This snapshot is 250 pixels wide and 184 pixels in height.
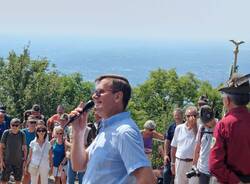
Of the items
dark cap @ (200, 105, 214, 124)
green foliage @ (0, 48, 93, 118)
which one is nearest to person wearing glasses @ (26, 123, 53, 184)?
dark cap @ (200, 105, 214, 124)

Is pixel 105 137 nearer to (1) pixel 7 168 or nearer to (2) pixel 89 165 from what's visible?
(2) pixel 89 165

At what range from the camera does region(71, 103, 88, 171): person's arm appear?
12.4ft

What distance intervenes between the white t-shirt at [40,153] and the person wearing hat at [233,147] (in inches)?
196

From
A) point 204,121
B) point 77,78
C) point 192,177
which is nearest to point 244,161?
point 204,121

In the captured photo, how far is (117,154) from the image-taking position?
132 inches

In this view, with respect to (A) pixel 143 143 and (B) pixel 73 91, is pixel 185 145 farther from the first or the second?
(B) pixel 73 91

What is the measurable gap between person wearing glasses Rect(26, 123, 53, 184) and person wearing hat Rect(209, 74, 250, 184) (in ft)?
16.3

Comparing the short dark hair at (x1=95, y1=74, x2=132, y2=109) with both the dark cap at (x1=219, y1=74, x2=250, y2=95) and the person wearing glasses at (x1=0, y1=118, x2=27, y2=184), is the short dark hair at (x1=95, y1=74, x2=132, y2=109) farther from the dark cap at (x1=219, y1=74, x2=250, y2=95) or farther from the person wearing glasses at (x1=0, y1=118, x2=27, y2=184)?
the person wearing glasses at (x1=0, y1=118, x2=27, y2=184)

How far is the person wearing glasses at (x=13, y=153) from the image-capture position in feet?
30.3

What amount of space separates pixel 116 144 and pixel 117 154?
59mm

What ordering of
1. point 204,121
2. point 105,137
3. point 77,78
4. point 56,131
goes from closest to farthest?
point 105,137 → point 204,121 → point 56,131 → point 77,78

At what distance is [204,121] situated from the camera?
22.1 feet

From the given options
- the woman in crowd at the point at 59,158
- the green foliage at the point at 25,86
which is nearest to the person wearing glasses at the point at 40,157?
the woman in crowd at the point at 59,158

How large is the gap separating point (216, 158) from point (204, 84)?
225 ft
